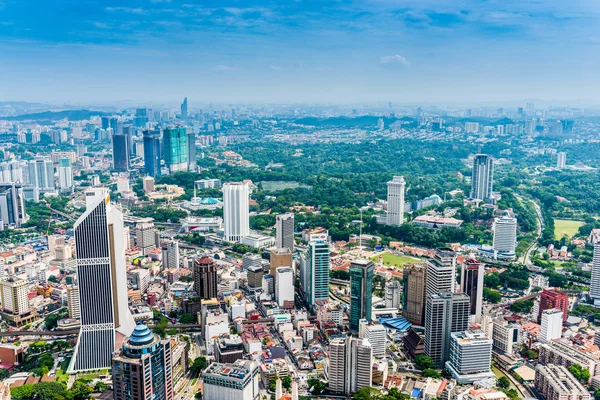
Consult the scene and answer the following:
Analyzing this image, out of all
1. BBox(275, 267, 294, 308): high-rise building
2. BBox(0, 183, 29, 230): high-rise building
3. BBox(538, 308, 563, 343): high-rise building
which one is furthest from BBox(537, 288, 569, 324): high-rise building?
BBox(0, 183, 29, 230): high-rise building

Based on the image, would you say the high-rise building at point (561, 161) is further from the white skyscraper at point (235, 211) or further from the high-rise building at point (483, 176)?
the white skyscraper at point (235, 211)

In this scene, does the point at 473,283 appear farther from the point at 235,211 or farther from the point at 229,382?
the point at 235,211

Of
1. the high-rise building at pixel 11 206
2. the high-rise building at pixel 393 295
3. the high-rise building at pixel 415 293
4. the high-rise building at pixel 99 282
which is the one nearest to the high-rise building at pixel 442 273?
the high-rise building at pixel 415 293

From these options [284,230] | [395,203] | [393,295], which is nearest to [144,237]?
[284,230]

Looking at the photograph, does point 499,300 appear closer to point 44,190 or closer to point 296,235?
point 296,235

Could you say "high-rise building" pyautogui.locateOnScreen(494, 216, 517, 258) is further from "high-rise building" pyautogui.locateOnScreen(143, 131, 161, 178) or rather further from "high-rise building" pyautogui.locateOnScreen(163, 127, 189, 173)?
"high-rise building" pyautogui.locateOnScreen(163, 127, 189, 173)

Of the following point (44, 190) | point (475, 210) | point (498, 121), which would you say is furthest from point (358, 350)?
point (498, 121)

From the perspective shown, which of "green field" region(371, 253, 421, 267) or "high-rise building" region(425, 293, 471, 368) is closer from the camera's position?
"high-rise building" region(425, 293, 471, 368)
